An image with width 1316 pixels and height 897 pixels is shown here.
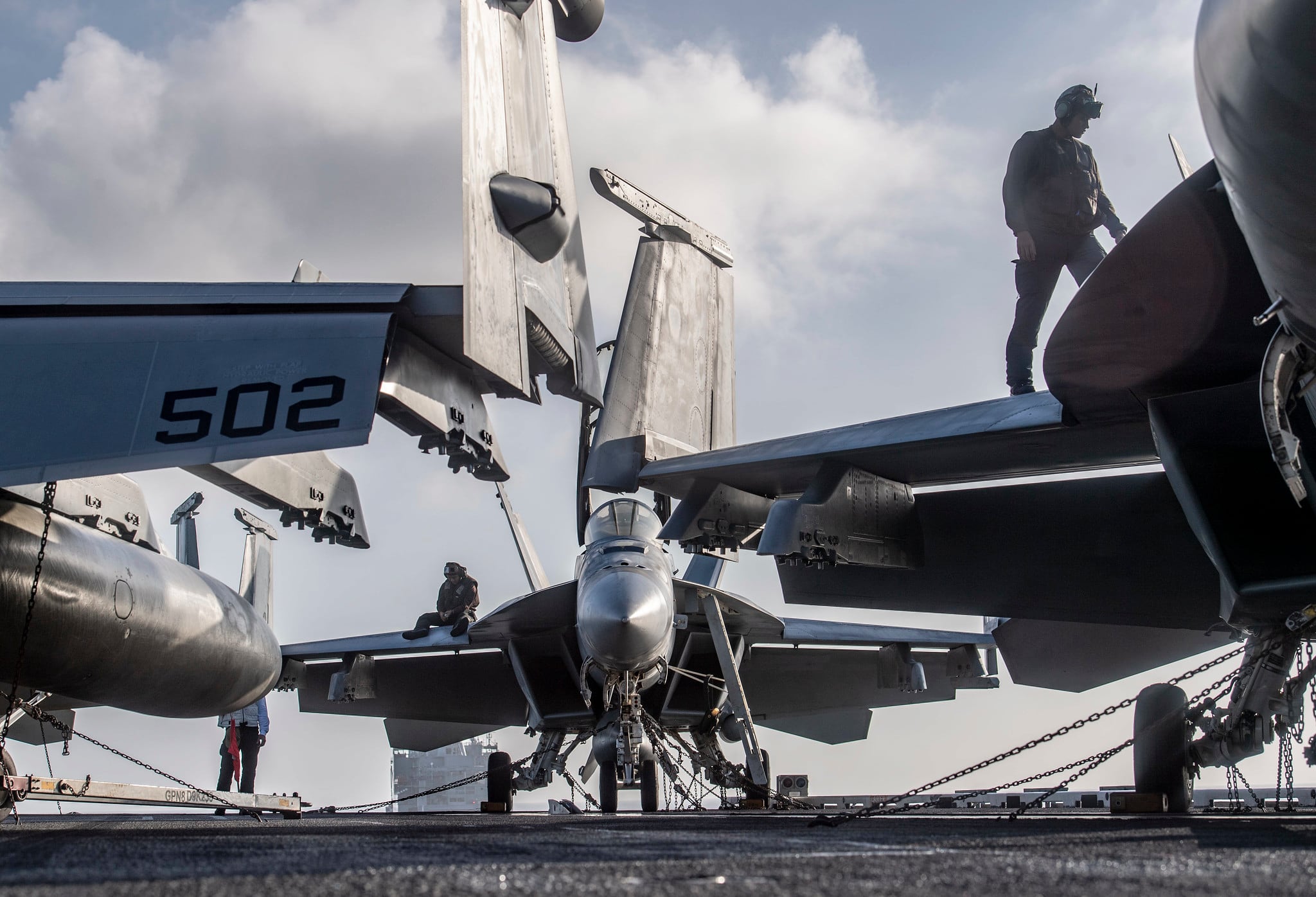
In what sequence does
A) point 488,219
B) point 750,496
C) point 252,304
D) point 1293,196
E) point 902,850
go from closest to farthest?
point 902,850, point 1293,196, point 252,304, point 488,219, point 750,496

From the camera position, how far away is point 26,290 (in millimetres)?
5668

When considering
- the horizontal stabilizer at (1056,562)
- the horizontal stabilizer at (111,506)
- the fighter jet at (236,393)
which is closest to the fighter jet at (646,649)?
the horizontal stabilizer at (1056,562)

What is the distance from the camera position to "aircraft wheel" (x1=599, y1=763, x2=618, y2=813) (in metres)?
10.6

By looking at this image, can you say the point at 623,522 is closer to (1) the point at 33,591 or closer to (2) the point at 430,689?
(2) the point at 430,689

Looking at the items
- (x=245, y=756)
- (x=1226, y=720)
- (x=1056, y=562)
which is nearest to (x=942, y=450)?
(x=1056, y=562)

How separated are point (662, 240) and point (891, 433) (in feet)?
20.4

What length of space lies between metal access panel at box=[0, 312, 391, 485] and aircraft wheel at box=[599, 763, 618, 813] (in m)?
6.64

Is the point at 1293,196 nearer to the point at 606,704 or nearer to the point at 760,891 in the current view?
the point at 760,891

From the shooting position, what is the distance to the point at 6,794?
18.4 ft

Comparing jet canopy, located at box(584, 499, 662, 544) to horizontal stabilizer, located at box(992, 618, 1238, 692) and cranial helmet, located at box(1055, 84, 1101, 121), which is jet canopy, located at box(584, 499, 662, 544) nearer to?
horizontal stabilizer, located at box(992, 618, 1238, 692)

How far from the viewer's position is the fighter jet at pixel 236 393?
491cm

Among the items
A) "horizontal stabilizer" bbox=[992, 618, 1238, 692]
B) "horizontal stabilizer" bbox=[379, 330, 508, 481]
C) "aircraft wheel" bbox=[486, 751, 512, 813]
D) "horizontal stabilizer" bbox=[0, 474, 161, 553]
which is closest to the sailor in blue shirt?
"aircraft wheel" bbox=[486, 751, 512, 813]

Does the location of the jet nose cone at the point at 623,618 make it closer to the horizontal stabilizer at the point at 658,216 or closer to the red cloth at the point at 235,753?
the horizontal stabilizer at the point at 658,216

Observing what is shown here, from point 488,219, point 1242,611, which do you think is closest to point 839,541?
point 1242,611
